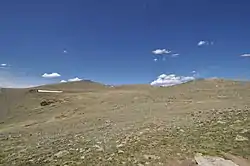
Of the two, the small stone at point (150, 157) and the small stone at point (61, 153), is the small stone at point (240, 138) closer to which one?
the small stone at point (150, 157)

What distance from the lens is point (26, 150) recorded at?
21.2 meters

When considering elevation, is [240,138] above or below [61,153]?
above

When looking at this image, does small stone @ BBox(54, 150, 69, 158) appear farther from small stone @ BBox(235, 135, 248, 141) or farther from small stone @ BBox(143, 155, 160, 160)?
small stone @ BBox(235, 135, 248, 141)

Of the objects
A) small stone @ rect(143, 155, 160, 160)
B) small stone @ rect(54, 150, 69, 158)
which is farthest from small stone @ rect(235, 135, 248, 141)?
small stone @ rect(54, 150, 69, 158)

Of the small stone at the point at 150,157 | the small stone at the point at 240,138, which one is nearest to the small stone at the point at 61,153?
the small stone at the point at 150,157

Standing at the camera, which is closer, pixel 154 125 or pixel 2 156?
pixel 2 156

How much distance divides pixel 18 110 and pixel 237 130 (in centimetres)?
5309

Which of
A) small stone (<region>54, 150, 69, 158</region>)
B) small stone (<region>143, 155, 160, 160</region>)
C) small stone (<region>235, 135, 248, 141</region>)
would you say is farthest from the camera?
small stone (<region>235, 135, 248, 141</region>)

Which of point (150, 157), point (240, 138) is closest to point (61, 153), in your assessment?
point (150, 157)

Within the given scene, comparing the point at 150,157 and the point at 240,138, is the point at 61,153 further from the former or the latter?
the point at 240,138

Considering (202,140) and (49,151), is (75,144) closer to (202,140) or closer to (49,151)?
(49,151)

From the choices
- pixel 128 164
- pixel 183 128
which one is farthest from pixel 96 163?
pixel 183 128

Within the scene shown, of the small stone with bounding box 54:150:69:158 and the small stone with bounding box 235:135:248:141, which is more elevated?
the small stone with bounding box 235:135:248:141

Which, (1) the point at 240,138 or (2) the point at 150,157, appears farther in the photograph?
(1) the point at 240,138
